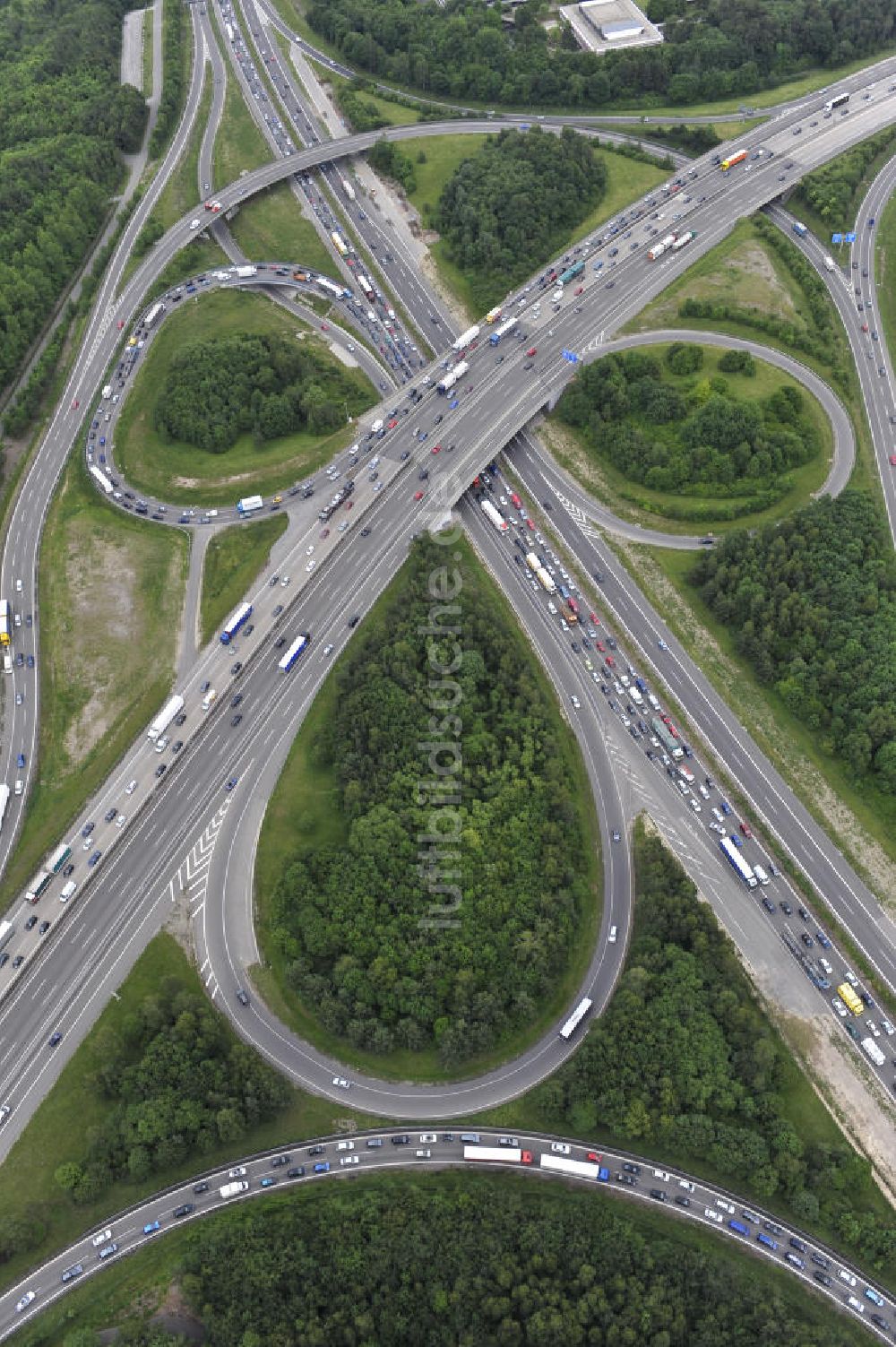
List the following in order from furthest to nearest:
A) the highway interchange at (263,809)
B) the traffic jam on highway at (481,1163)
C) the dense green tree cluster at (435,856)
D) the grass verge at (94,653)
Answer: the grass verge at (94,653)
the highway interchange at (263,809)
the dense green tree cluster at (435,856)
the traffic jam on highway at (481,1163)

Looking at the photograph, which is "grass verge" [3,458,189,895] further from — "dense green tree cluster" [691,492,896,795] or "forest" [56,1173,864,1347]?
"dense green tree cluster" [691,492,896,795]

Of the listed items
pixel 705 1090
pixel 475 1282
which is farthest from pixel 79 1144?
pixel 705 1090

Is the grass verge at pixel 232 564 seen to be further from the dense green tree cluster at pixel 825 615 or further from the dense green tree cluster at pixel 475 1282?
the dense green tree cluster at pixel 475 1282

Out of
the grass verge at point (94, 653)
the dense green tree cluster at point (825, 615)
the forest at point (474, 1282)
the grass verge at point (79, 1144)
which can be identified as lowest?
the forest at point (474, 1282)

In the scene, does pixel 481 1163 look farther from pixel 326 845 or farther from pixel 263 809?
pixel 263 809

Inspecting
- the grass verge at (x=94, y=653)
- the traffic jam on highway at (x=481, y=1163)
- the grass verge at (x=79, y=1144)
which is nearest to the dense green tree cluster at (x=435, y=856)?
the traffic jam on highway at (x=481, y=1163)

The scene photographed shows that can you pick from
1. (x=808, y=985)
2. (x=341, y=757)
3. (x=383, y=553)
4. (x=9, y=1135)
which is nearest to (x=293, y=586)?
(x=383, y=553)

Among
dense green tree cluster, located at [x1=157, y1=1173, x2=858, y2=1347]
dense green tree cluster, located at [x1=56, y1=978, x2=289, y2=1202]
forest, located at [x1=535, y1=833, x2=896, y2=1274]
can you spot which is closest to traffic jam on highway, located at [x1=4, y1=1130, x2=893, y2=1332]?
forest, located at [x1=535, y1=833, x2=896, y2=1274]
